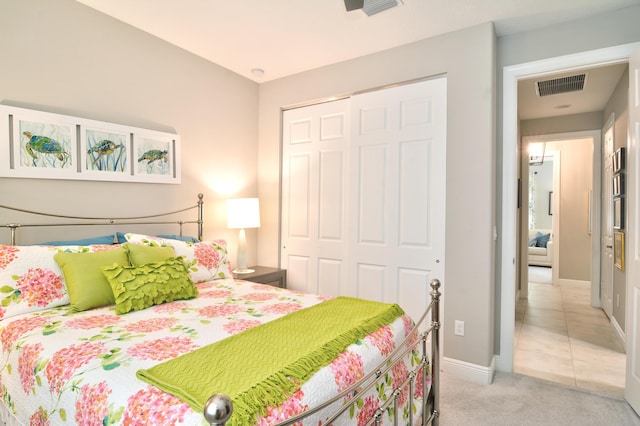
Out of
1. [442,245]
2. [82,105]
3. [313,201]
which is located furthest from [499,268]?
[82,105]

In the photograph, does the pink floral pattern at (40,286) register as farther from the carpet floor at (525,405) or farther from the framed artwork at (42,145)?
the carpet floor at (525,405)

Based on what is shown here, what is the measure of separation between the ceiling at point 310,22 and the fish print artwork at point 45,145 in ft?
3.03

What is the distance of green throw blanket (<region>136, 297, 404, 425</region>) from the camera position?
1.05 meters

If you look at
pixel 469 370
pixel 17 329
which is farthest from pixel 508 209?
pixel 17 329

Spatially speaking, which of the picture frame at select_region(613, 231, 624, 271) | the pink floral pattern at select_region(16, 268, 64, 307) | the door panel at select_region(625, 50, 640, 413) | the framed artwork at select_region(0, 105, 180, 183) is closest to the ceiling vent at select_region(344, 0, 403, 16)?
the door panel at select_region(625, 50, 640, 413)

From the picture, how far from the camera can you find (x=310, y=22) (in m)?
2.66

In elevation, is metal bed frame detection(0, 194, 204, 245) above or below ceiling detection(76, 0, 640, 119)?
below

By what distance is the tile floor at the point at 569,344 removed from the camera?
2.71m

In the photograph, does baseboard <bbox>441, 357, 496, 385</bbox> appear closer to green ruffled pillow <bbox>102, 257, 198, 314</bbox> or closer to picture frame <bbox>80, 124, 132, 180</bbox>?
green ruffled pillow <bbox>102, 257, 198, 314</bbox>

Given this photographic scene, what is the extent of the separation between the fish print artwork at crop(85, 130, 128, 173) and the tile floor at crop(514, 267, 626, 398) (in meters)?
3.48

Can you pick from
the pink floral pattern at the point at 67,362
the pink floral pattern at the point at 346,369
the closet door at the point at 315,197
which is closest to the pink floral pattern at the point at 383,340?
the pink floral pattern at the point at 346,369

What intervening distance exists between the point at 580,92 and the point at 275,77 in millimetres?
3262

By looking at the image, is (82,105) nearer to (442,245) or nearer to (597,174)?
(442,245)

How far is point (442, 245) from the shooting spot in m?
2.83
